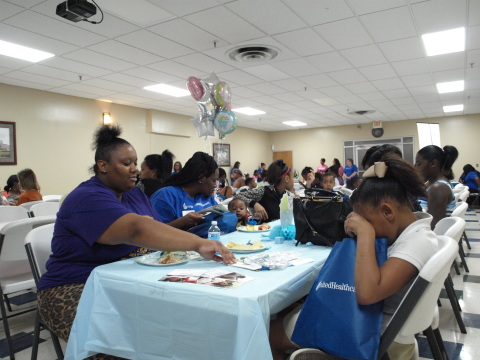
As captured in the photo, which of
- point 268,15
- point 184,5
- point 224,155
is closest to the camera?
point 184,5

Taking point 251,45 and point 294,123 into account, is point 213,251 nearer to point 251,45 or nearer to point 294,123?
point 251,45

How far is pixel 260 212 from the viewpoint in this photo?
3107 millimetres

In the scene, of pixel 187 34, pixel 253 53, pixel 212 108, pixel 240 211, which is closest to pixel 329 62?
pixel 253 53

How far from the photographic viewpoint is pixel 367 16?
405 centimetres

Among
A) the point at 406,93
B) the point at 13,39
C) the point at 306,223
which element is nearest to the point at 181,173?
the point at 306,223

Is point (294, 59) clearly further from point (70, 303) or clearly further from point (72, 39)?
point (70, 303)

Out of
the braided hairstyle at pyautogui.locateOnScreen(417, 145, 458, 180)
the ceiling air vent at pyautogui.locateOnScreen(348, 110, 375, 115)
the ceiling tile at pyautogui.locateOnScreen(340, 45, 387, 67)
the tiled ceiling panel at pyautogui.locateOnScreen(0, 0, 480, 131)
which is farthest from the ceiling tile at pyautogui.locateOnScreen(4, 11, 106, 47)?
the ceiling air vent at pyautogui.locateOnScreen(348, 110, 375, 115)

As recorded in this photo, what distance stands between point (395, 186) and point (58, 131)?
7582 mm

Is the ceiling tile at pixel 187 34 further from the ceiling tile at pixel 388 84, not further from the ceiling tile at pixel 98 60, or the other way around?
the ceiling tile at pixel 388 84

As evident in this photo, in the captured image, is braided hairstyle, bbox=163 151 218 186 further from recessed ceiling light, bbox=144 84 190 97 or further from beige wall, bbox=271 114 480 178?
beige wall, bbox=271 114 480 178

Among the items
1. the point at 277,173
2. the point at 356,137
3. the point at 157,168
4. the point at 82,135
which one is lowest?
the point at 277,173

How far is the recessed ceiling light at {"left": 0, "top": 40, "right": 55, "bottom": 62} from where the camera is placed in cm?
481

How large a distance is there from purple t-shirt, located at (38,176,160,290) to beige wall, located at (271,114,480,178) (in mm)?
12613

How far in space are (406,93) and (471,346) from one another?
6994mm
